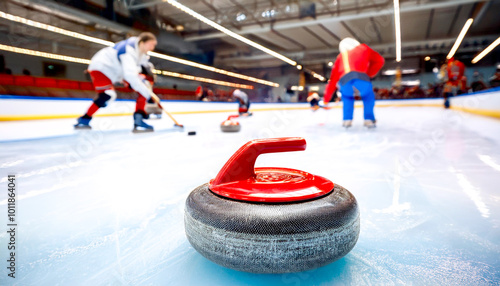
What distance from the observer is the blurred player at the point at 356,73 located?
3.56 meters

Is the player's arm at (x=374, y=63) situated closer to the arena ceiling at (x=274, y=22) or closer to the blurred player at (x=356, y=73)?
the blurred player at (x=356, y=73)

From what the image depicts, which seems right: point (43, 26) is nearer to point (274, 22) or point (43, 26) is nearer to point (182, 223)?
point (274, 22)

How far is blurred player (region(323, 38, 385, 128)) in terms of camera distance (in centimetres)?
356

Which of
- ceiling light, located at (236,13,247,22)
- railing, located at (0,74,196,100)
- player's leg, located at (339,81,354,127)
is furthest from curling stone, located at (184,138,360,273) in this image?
ceiling light, located at (236,13,247,22)

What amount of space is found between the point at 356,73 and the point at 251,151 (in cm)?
340

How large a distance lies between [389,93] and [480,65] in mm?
5749

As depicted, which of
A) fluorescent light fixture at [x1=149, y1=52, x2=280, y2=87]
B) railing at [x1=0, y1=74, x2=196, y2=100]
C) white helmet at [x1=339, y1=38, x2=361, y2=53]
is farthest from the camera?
fluorescent light fixture at [x1=149, y1=52, x2=280, y2=87]

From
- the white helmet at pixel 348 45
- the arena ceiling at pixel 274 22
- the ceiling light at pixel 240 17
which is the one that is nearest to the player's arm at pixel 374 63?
the white helmet at pixel 348 45

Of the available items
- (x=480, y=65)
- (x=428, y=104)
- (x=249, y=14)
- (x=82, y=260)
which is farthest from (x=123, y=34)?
(x=480, y=65)

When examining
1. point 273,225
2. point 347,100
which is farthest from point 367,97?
point 273,225

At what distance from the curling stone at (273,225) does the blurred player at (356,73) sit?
3.36 meters

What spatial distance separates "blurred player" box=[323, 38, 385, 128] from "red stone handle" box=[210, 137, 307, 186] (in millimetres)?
3330

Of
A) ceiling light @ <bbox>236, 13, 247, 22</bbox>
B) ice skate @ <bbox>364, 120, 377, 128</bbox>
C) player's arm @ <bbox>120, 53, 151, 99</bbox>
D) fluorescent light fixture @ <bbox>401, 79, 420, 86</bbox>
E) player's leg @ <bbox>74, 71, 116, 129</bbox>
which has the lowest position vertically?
ice skate @ <bbox>364, 120, 377, 128</bbox>

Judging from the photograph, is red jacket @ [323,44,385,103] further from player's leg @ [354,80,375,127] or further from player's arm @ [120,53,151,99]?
player's arm @ [120,53,151,99]
